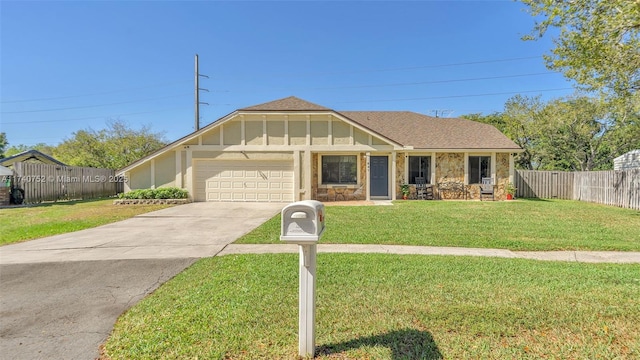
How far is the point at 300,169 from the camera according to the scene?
14.8 metres

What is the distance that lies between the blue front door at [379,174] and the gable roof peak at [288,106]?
3849 mm

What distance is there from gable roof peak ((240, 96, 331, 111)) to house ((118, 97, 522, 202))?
5 centimetres

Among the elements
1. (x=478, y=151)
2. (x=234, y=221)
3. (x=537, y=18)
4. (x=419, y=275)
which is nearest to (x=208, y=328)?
(x=419, y=275)

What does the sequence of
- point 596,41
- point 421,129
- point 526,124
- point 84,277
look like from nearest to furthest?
1. point 84,277
2. point 596,41
3. point 421,129
4. point 526,124

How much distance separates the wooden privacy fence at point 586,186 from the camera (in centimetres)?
1242

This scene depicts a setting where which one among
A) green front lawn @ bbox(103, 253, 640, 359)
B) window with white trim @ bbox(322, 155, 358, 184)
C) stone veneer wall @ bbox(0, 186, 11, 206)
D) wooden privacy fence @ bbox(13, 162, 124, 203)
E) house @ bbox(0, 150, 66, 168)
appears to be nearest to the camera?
green front lawn @ bbox(103, 253, 640, 359)

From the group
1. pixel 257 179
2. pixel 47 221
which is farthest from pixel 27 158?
pixel 257 179

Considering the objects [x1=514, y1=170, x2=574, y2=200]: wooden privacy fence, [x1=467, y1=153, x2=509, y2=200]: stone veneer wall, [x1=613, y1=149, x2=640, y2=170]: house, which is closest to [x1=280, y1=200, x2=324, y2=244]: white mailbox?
[x1=467, y1=153, x2=509, y2=200]: stone veneer wall

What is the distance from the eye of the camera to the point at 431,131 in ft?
57.9

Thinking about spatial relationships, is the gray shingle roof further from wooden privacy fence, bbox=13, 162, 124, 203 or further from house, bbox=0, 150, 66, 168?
house, bbox=0, 150, 66, 168

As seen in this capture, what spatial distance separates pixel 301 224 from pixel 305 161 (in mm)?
12509

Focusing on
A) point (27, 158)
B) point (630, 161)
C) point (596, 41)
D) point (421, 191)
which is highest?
point (596, 41)

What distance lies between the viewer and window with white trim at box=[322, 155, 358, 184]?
51.4 ft

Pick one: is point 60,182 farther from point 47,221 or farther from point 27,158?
point 47,221
